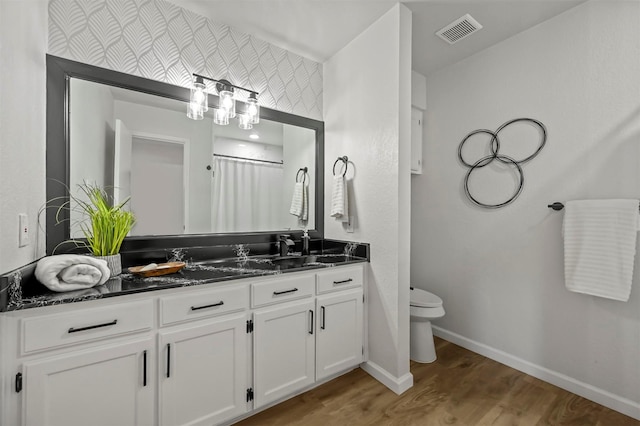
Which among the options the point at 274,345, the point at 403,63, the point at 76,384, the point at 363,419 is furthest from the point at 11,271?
the point at 403,63

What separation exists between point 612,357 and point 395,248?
1457mm

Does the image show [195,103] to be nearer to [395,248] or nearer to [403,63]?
[403,63]

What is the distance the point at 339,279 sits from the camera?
6.37ft

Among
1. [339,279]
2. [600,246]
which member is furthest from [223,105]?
[600,246]

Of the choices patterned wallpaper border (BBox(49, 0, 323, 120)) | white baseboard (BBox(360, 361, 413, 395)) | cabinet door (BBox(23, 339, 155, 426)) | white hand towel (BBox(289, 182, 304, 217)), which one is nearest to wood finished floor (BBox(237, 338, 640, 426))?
white baseboard (BBox(360, 361, 413, 395))

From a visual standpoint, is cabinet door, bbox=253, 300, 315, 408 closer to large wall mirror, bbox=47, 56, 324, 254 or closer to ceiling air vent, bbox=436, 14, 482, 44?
large wall mirror, bbox=47, 56, 324, 254

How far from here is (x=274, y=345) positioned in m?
1.63

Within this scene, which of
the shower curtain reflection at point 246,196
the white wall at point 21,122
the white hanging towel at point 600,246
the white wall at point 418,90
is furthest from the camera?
the white wall at point 418,90

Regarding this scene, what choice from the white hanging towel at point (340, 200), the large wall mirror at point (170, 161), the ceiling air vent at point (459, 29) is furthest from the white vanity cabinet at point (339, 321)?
the ceiling air vent at point (459, 29)

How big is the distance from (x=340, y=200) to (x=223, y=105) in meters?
1.12

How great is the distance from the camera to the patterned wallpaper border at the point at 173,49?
1.56m

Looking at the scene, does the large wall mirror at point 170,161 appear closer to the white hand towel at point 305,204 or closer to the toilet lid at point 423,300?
the white hand towel at point 305,204

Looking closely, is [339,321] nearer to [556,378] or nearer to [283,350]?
[283,350]

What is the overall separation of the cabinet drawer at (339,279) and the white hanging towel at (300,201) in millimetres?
702
